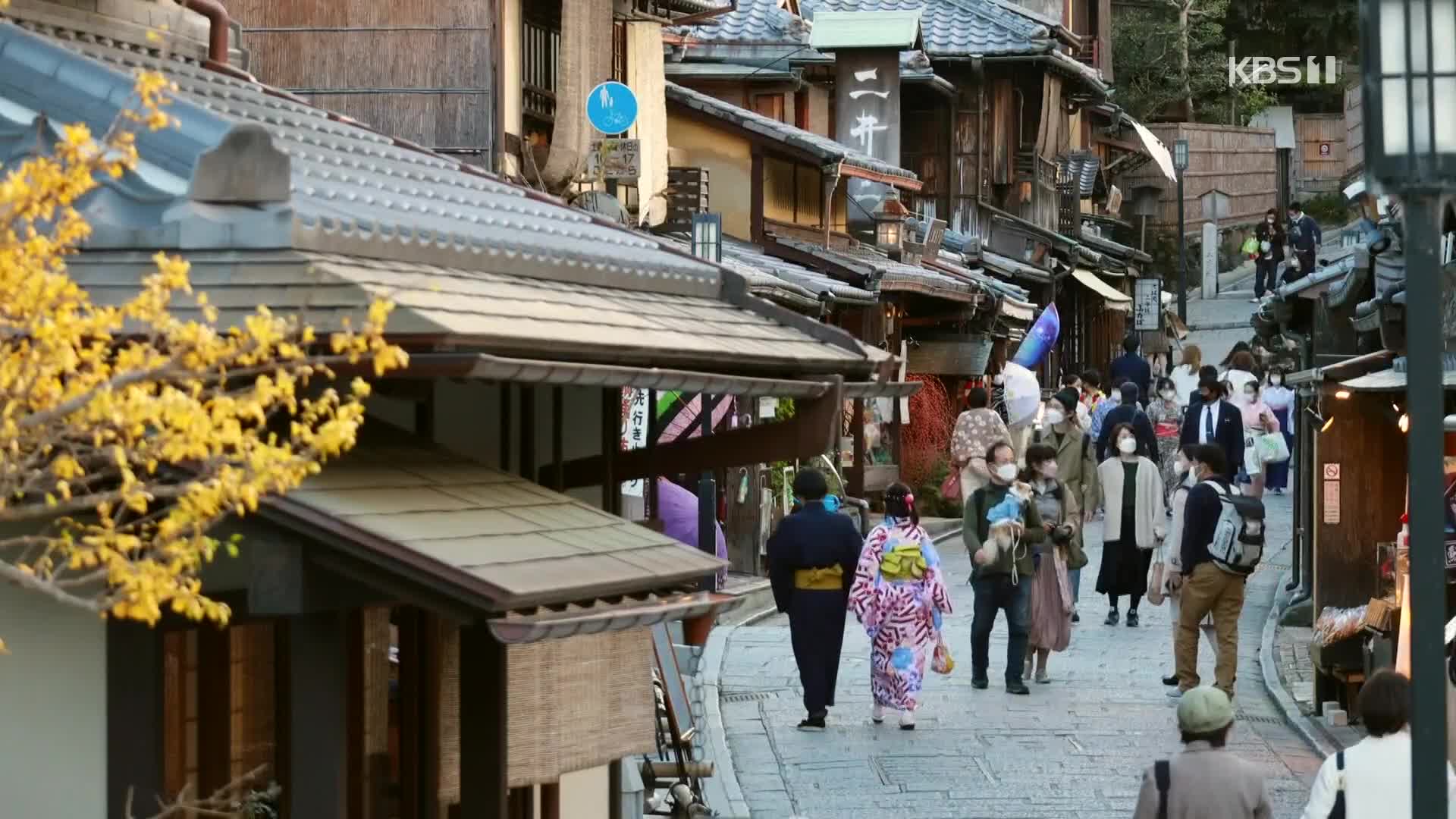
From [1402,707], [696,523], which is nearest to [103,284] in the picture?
[1402,707]

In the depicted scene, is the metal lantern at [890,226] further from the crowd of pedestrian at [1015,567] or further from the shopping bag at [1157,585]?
the shopping bag at [1157,585]

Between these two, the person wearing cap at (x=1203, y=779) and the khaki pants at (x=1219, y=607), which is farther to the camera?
the khaki pants at (x=1219, y=607)

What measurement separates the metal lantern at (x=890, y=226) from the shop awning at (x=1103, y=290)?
1221cm

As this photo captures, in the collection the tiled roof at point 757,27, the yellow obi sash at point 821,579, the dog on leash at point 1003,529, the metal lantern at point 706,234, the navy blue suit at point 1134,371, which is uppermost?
the tiled roof at point 757,27

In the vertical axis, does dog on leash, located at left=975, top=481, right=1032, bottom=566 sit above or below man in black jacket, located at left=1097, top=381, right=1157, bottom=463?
below

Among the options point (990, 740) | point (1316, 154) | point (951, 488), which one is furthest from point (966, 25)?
point (990, 740)

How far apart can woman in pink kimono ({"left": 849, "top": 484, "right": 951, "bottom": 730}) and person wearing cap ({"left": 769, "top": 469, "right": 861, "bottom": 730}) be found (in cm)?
16

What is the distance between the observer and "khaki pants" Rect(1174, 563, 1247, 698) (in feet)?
50.8

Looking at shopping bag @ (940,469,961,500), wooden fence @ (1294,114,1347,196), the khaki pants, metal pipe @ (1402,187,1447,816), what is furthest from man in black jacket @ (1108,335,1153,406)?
metal pipe @ (1402,187,1447,816)

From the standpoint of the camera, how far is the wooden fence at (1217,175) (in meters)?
53.4

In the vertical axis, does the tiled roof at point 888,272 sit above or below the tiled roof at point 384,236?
above

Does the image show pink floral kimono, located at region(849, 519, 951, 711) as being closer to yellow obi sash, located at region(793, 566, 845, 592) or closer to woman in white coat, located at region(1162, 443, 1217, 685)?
yellow obi sash, located at region(793, 566, 845, 592)

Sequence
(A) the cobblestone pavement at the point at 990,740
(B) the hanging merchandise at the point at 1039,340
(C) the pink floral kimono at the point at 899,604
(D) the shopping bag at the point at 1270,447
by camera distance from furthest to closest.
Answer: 1. (B) the hanging merchandise at the point at 1039,340
2. (D) the shopping bag at the point at 1270,447
3. (C) the pink floral kimono at the point at 899,604
4. (A) the cobblestone pavement at the point at 990,740

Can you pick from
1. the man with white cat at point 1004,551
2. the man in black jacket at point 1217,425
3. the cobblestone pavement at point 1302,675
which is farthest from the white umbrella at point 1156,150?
the man with white cat at point 1004,551
